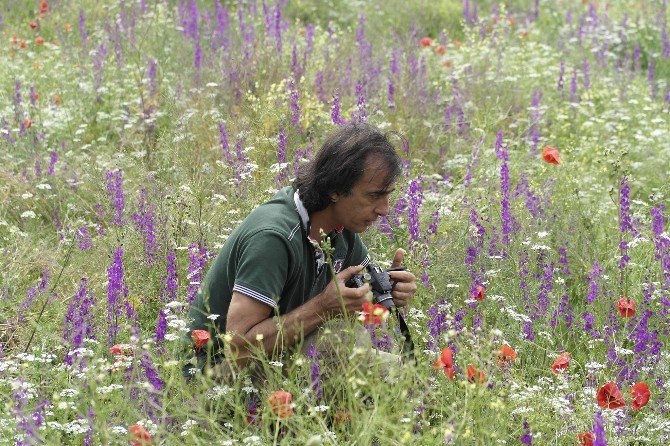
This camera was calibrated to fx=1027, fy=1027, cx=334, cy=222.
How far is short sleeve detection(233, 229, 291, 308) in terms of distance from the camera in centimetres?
320

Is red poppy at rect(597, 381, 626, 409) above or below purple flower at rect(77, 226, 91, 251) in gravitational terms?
above

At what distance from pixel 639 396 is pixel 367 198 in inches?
42.7

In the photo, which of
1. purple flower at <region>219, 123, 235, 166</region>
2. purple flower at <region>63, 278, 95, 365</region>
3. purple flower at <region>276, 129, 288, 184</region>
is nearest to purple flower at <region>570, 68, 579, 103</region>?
purple flower at <region>276, 129, 288, 184</region>

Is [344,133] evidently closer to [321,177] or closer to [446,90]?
[321,177]

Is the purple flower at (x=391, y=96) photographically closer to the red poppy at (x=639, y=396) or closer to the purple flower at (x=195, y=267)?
the purple flower at (x=195, y=267)

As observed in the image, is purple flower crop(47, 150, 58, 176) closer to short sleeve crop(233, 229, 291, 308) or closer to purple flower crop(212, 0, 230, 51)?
purple flower crop(212, 0, 230, 51)

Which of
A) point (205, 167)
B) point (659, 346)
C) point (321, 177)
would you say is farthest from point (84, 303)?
point (659, 346)

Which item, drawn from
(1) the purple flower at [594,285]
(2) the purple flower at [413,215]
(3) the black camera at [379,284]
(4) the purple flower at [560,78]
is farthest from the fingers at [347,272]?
(4) the purple flower at [560,78]

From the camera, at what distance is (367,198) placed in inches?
137

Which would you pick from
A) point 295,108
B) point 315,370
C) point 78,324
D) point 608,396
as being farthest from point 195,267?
point 608,396

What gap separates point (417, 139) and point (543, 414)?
9.90 ft

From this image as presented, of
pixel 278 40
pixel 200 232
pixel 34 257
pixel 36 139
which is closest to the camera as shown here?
pixel 200 232

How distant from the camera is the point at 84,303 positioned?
364 cm

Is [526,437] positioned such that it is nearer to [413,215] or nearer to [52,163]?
[413,215]
